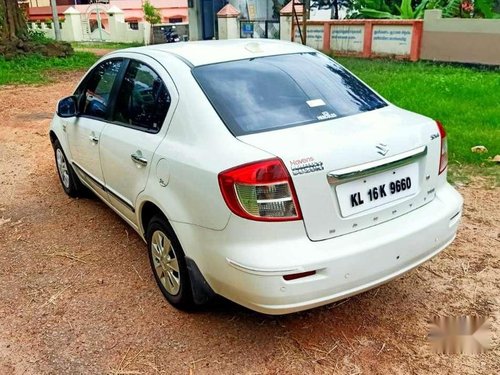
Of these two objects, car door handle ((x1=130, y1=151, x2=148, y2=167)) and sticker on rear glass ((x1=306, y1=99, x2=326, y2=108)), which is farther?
car door handle ((x1=130, y1=151, x2=148, y2=167))

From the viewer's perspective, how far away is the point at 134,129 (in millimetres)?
3383

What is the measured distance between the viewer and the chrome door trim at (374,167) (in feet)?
8.17

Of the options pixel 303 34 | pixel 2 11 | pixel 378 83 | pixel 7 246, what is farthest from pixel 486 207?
pixel 2 11

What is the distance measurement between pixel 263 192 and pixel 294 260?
0.35 metres

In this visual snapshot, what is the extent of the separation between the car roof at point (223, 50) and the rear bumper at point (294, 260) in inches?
46.8

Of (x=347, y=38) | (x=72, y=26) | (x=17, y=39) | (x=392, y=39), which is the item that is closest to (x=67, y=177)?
(x=392, y=39)

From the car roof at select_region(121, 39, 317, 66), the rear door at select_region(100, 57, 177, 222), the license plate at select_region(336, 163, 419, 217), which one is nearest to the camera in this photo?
the license plate at select_region(336, 163, 419, 217)

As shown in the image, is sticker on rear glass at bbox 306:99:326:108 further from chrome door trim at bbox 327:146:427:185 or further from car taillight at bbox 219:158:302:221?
car taillight at bbox 219:158:302:221

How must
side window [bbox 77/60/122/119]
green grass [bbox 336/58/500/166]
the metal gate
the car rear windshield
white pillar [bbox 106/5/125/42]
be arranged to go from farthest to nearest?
white pillar [bbox 106/5/125/42] → the metal gate → green grass [bbox 336/58/500/166] → side window [bbox 77/60/122/119] → the car rear windshield

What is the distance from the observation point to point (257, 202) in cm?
242

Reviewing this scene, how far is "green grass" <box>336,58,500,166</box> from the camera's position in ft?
20.6

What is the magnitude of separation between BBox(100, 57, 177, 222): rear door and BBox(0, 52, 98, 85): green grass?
10.4 m

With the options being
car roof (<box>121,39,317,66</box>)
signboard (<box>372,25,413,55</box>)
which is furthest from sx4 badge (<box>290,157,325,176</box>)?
signboard (<box>372,25,413,55</box>)

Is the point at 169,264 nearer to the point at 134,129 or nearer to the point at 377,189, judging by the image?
the point at 134,129
